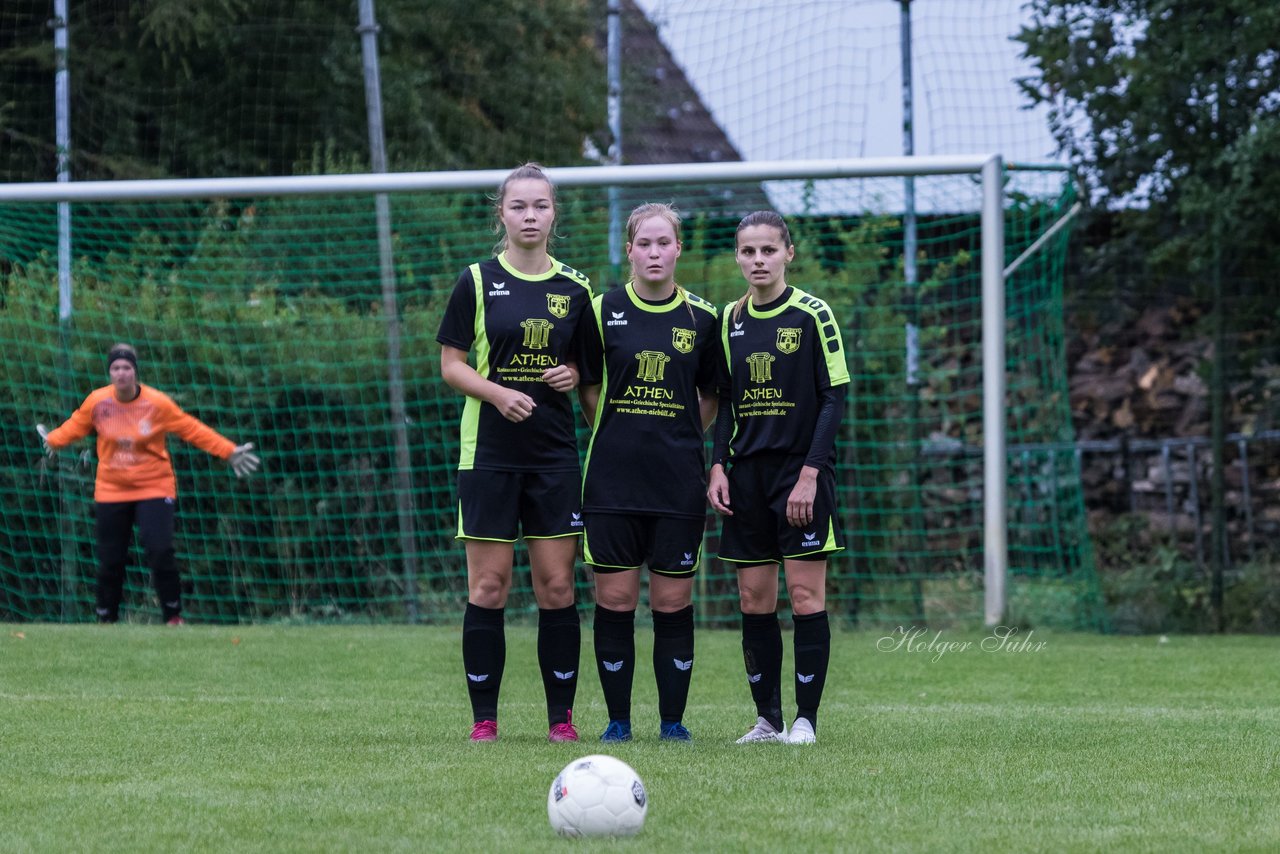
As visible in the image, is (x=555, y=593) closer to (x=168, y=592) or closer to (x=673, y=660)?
(x=673, y=660)

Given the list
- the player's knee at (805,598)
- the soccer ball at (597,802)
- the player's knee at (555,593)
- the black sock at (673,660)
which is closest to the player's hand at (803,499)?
the player's knee at (805,598)

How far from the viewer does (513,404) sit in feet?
16.7

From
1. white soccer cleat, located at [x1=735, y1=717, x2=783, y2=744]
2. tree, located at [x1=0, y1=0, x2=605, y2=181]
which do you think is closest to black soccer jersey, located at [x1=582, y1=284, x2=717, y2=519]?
white soccer cleat, located at [x1=735, y1=717, x2=783, y2=744]

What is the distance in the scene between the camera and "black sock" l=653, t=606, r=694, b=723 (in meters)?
5.26

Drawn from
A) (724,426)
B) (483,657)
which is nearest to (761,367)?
(724,426)

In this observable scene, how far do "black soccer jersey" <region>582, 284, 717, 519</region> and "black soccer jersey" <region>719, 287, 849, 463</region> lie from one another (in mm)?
155

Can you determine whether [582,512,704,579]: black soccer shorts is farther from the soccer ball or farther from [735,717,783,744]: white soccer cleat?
the soccer ball

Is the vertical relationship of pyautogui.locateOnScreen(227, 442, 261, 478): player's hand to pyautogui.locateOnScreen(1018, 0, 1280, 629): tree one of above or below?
below

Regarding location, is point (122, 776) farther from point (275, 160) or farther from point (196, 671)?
point (275, 160)

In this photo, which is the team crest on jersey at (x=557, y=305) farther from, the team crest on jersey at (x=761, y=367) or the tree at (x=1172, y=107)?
the tree at (x=1172, y=107)

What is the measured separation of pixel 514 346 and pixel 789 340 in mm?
924

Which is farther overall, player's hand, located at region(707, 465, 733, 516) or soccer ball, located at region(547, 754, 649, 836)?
player's hand, located at region(707, 465, 733, 516)

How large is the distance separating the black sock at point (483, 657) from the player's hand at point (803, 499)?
1052mm

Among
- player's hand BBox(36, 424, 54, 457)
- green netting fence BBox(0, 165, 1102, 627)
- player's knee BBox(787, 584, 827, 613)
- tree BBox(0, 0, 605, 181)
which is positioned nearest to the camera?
player's knee BBox(787, 584, 827, 613)
